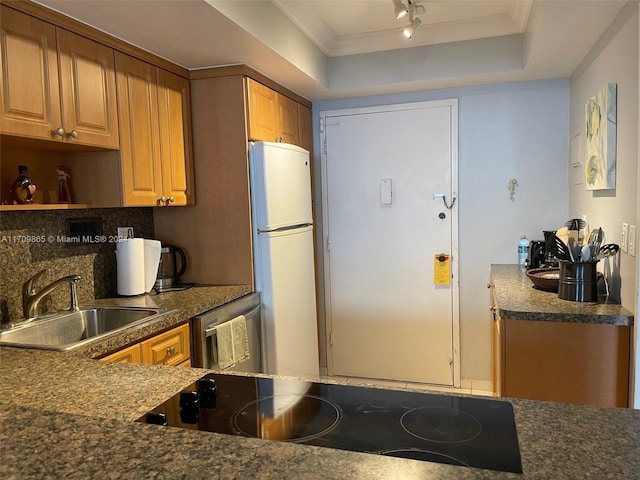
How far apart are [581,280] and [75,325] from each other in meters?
2.27

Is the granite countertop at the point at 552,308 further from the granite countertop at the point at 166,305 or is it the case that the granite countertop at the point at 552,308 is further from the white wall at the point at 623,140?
the granite countertop at the point at 166,305

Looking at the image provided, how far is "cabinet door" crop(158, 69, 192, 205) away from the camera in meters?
2.62

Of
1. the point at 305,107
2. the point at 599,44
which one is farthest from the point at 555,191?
the point at 305,107

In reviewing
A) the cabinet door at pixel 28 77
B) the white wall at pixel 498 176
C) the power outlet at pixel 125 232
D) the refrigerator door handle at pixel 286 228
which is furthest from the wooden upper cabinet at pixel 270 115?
the cabinet door at pixel 28 77

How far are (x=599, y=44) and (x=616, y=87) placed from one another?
0.42 m

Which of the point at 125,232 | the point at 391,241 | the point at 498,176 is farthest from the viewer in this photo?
the point at 391,241

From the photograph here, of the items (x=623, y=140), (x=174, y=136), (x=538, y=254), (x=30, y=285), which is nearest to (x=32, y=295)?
(x=30, y=285)

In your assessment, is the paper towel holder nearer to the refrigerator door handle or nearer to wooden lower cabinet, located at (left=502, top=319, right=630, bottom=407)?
the refrigerator door handle

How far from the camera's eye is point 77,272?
2.46 meters

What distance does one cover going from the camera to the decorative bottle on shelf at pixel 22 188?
2064 millimetres

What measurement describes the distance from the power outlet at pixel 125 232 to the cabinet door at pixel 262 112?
85cm

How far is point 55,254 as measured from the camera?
7.70 feet

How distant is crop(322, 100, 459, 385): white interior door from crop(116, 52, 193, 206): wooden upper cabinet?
130cm

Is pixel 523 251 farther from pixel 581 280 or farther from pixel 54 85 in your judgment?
pixel 54 85
